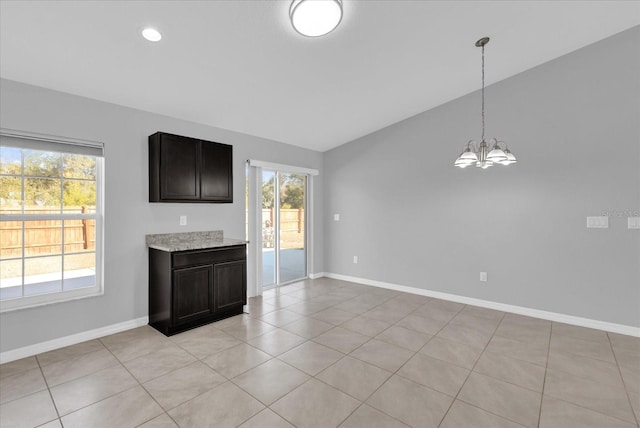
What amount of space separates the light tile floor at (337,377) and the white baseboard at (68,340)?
0.08m

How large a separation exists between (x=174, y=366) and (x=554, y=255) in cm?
434

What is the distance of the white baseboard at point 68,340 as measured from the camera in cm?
262

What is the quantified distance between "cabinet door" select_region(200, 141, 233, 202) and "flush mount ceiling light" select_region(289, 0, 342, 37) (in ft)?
6.55

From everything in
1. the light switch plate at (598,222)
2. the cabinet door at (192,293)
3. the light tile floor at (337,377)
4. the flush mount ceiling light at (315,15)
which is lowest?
the light tile floor at (337,377)

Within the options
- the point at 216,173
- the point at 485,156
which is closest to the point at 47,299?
the point at 216,173

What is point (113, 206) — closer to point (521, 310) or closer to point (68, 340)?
point (68, 340)

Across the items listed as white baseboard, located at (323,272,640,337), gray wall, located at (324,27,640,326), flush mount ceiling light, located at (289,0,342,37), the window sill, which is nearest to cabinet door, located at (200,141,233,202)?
the window sill

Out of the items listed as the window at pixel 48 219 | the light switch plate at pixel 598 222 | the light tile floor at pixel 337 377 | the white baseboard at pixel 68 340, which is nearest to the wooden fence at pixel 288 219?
the light tile floor at pixel 337 377

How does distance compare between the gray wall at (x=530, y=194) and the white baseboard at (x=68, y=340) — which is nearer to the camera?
the white baseboard at (x=68, y=340)

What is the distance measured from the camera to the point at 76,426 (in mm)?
1836

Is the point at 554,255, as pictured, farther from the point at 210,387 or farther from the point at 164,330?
the point at 164,330

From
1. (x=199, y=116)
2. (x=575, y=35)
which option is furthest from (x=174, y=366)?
(x=575, y=35)

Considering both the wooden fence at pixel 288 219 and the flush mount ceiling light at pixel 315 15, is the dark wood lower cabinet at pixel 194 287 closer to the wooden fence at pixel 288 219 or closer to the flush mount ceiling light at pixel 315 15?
Answer: the wooden fence at pixel 288 219

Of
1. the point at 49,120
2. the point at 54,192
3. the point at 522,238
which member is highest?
the point at 49,120
